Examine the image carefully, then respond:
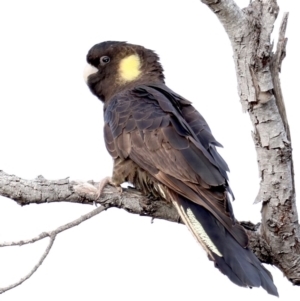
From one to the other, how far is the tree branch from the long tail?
0.82 feet

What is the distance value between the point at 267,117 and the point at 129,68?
65.7 inches

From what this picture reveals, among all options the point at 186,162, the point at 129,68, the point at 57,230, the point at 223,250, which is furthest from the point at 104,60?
the point at 223,250

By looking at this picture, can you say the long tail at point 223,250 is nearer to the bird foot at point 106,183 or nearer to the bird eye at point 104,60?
the bird foot at point 106,183

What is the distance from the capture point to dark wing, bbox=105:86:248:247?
3.46m

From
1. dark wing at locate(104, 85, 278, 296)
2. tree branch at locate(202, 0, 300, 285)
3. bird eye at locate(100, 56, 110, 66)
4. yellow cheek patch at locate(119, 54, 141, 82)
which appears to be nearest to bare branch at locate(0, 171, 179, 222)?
dark wing at locate(104, 85, 278, 296)

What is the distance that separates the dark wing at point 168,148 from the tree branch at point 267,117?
0.70 feet

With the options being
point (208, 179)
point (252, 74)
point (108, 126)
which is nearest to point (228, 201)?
point (208, 179)

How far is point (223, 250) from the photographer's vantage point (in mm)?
3266

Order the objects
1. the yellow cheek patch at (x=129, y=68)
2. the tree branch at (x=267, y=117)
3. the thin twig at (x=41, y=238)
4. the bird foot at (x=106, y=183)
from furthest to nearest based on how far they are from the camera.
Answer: the yellow cheek patch at (x=129, y=68) < the bird foot at (x=106, y=183) < the thin twig at (x=41, y=238) < the tree branch at (x=267, y=117)

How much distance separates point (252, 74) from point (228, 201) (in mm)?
672

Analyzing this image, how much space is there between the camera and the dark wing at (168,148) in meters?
3.46

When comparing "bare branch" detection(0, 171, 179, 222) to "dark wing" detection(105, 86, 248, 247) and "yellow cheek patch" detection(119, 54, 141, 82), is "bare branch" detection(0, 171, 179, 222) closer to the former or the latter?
"dark wing" detection(105, 86, 248, 247)

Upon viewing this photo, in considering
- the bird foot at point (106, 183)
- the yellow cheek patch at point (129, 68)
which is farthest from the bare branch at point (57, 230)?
the yellow cheek patch at point (129, 68)

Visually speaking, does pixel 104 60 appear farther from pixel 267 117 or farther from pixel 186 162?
pixel 267 117
